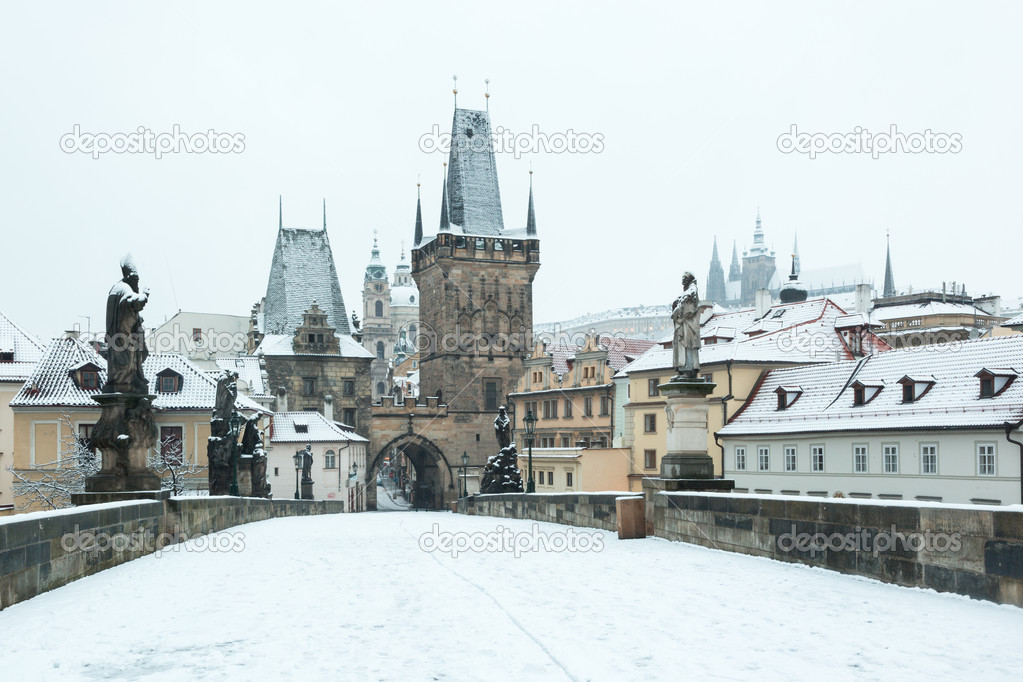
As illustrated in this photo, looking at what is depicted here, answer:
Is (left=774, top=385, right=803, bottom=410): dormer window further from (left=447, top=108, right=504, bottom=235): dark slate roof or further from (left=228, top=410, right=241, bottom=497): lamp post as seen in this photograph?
(left=447, top=108, right=504, bottom=235): dark slate roof

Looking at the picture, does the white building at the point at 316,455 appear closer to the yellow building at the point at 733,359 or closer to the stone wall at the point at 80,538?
the yellow building at the point at 733,359

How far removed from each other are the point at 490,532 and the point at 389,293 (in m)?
172

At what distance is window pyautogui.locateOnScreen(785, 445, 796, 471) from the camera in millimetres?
38969

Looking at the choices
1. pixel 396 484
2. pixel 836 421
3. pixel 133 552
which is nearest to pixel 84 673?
pixel 133 552

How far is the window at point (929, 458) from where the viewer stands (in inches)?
1289

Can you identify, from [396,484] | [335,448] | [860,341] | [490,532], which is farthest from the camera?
[396,484]

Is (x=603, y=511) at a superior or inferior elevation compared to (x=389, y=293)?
inferior

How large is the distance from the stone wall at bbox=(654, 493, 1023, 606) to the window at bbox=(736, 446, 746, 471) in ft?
100

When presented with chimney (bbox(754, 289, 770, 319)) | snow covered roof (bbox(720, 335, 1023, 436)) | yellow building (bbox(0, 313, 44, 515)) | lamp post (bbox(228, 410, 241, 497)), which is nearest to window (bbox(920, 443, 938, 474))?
snow covered roof (bbox(720, 335, 1023, 436))

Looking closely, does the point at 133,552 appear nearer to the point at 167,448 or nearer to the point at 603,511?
the point at 603,511

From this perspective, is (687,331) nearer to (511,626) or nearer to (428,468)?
(511,626)

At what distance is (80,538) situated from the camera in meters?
9.60

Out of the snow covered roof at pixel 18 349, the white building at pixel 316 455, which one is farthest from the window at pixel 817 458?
the snow covered roof at pixel 18 349

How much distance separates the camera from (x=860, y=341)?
1900 inches
